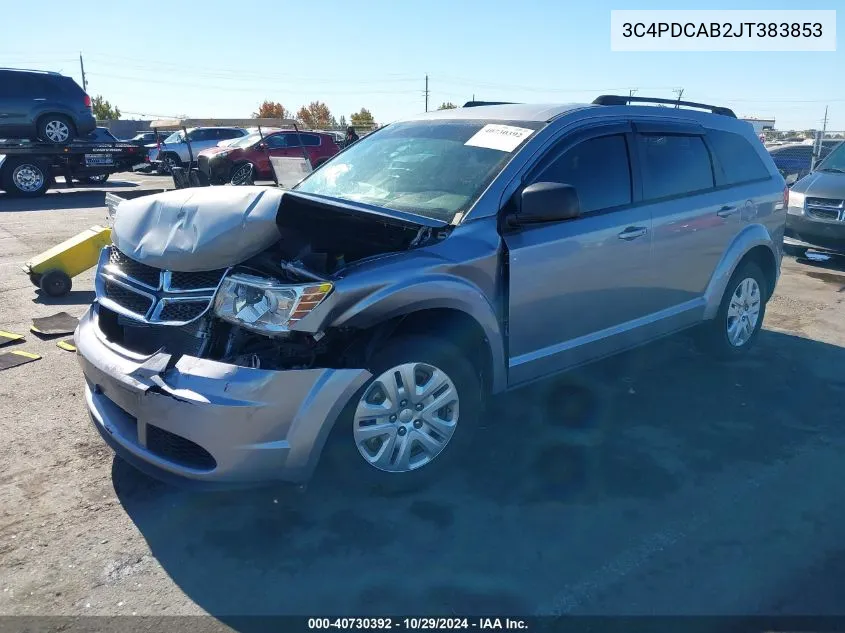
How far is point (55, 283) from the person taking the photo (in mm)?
6949

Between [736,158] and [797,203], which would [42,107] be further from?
[736,158]

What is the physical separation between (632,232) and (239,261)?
2417 mm

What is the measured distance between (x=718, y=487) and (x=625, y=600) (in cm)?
114

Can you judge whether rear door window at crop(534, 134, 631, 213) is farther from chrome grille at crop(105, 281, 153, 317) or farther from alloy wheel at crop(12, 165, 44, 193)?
alloy wheel at crop(12, 165, 44, 193)

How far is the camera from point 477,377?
11.8 ft

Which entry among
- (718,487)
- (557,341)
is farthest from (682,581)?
(557,341)

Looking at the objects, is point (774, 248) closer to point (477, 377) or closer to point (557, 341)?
point (557, 341)

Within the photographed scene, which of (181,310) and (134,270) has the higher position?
(134,270)

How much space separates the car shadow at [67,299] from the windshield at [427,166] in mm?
3426

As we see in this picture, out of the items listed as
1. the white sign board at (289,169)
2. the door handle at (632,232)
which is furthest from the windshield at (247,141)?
the door handle at (632,232)

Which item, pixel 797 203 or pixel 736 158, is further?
pixel 797 203

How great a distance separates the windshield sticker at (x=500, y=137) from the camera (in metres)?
3.90

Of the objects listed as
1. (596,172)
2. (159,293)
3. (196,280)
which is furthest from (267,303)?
(596,172)

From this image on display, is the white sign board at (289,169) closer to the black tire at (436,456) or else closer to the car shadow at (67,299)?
the car shadow at (67,299)
